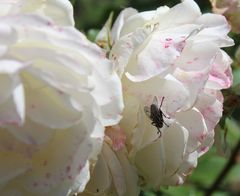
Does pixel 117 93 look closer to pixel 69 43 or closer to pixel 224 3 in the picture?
pixel 69 43

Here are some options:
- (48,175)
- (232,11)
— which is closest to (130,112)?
(48,175)

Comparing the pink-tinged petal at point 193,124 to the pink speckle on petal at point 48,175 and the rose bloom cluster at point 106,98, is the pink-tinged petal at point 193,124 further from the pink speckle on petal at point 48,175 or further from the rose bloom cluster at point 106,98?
the pink speckle on petal at point 48,175

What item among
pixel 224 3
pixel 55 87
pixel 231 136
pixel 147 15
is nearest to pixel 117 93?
pixel 55 87

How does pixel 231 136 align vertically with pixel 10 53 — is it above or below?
below

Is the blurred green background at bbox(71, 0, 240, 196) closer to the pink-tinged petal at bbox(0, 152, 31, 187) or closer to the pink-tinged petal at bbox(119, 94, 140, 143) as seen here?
the pink-tinged petal at bbox(119, 94, 140, 143)

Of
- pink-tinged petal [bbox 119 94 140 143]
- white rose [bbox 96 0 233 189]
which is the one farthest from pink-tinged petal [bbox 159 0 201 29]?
pink-tinged petal [bbox 119 94 140 143]

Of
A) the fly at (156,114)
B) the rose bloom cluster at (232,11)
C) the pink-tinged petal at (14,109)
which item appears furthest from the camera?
the rose bloom cluster at (232,11)

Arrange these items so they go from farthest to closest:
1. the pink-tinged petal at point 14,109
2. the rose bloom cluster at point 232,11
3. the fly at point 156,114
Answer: the rose bloom cluster at point 232,11, the fly at point 156,114, the pink-tinged petal at point 14,109

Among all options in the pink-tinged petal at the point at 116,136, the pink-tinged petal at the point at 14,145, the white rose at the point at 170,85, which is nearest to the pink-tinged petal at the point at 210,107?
the white rose at the point at 170,85
